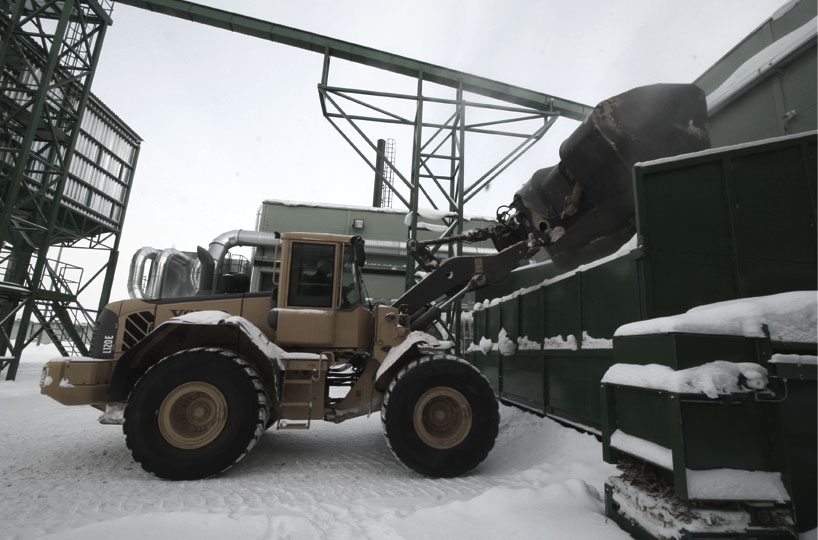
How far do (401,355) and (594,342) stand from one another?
1911 mm

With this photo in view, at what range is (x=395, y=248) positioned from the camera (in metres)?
14.2

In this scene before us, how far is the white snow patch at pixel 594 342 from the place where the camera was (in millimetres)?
3807

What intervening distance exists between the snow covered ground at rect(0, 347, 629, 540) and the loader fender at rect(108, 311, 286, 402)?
33.7 inches

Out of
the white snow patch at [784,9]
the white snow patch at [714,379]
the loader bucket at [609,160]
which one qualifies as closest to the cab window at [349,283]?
the loader bucket at [609,160]

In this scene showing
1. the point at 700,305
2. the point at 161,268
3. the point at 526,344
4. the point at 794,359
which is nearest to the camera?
the point at 794,359

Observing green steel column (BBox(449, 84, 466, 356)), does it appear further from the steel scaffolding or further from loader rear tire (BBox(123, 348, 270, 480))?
the steel scaffolding

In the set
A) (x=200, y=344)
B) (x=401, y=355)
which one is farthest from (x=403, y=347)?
(x=200, y=344)

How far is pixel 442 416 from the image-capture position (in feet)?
13.0

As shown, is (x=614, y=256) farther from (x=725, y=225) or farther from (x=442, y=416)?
(x=442, y=416)

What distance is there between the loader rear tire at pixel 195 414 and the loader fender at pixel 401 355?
1174mm

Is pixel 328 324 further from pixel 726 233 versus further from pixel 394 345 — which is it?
pixel 726 233

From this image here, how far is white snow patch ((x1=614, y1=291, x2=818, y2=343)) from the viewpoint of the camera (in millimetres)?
2238

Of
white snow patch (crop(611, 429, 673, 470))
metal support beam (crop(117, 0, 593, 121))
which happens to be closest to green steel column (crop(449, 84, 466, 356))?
metal support beam (crop(117, 0, 593, 121))

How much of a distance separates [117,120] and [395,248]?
613 inches
